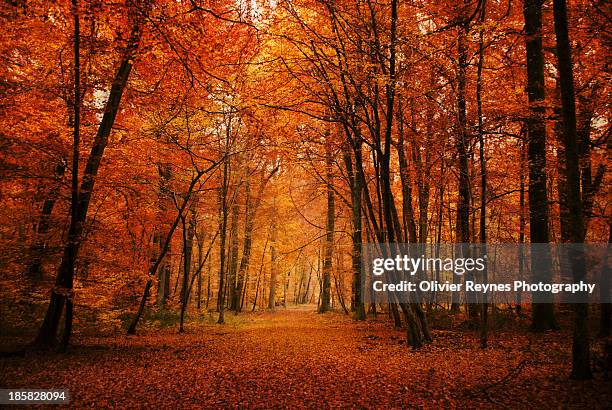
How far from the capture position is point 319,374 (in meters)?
7.47

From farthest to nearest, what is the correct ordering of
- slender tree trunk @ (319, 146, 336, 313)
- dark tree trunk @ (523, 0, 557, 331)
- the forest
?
slender tree trunk @ (319, 146, 336, 313) < dark tree trunk @ (523, 0, 557, 331) < the forest

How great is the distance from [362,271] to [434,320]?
6.92 metres

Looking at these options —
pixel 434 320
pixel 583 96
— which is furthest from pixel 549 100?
pixel 434 320

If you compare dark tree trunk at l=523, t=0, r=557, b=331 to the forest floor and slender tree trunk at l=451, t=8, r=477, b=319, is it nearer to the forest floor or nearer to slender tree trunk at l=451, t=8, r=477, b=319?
the forest floor

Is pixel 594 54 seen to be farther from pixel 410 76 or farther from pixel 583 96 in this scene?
pixel 410 76

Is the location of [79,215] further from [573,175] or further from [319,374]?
[573,175]

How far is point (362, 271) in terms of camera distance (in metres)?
20.4

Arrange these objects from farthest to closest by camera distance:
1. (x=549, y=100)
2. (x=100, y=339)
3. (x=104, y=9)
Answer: (x=100, y=339)
(x=549, y=100)
(x=104, y=9)

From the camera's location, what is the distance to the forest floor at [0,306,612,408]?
566 cm

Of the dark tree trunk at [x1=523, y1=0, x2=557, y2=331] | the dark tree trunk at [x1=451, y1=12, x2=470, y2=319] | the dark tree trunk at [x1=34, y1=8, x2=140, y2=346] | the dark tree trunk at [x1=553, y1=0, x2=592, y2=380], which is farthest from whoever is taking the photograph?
the dark tree trunk at [x1=523, y1=0, x2=557, y2=331]

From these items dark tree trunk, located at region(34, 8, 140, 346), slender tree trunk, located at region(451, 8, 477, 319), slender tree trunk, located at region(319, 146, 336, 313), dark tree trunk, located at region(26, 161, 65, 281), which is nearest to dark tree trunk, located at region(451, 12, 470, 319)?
slender tree trunk, located at region(451, 8, 477, 319)

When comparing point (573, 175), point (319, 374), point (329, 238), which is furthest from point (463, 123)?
point (329, 238)

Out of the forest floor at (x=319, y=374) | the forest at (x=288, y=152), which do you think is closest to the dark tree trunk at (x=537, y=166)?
the forest at (x=288, y=152)

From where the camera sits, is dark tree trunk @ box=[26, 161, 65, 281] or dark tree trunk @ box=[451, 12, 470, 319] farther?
dark tree trunk @ box=[451, 12, 470, 319]
